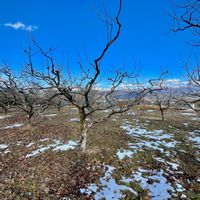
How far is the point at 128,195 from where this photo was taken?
707 cm

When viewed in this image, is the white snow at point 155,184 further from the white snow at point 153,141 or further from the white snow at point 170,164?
the white snow at point 153,141


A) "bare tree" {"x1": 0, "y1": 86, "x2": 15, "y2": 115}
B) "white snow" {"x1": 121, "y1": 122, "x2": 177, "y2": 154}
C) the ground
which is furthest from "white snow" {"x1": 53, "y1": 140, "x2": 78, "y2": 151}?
"bare tree" {"x1": 0, "y1": 86, "x2": 15, "y2": 115}

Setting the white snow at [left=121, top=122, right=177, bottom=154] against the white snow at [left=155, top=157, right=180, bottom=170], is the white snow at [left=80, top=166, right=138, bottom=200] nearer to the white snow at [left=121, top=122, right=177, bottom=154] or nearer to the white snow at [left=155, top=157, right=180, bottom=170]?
the white snow at [left=155, top=157, right=180, bottom=170]

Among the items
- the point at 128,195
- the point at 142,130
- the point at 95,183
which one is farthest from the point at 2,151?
the point at 142,130

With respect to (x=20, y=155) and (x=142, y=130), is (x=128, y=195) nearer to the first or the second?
(x=20, y=155)

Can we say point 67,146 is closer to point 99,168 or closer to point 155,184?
point 99,168

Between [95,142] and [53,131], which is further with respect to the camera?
[53,131]

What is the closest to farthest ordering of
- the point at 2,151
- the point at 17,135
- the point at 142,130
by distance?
1. the point at 2,151
2. the point at 17,135
3. the point at 142,130

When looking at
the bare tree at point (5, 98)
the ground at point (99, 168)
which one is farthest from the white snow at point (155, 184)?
the bare tree at point (5, 98)

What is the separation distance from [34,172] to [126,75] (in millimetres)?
6194

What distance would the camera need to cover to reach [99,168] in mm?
8781

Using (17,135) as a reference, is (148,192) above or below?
below

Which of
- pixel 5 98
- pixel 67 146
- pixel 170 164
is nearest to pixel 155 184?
pixel 170 164

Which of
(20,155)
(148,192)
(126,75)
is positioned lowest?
(148,192)
